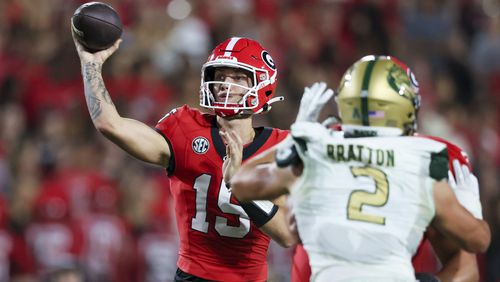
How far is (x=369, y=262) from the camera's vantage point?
329 cm

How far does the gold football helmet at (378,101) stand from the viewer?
11.0ft

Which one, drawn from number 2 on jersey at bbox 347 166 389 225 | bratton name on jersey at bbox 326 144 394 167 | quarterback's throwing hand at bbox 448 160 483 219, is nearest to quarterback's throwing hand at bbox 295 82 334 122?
bratton name on jersey at bbox 326 144 394 167

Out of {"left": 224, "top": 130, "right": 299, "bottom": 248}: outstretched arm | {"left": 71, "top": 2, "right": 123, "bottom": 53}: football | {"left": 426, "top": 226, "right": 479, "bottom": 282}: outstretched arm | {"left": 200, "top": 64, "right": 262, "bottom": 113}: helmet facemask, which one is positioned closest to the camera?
{"left": 426, "top": 226, "right": 479, "bottom": 282}: outstretched arm

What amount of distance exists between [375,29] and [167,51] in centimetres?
197

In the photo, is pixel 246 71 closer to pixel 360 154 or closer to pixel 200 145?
pixel 200 145

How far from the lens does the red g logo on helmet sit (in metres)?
4.48

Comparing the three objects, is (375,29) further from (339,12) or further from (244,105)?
(244,105)

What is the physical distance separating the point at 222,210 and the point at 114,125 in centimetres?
61

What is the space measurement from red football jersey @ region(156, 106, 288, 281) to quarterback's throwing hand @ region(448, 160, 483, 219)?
112 cm

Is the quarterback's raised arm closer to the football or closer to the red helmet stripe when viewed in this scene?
the football

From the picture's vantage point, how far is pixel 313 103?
3.59 metres

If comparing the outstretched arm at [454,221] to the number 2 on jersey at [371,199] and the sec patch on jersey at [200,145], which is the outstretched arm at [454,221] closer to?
the number 2 on jersey at [371,199]

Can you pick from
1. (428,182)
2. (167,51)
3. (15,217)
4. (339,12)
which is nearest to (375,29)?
(339,12)

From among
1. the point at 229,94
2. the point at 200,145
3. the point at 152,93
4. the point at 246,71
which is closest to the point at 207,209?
the point at 200,145
